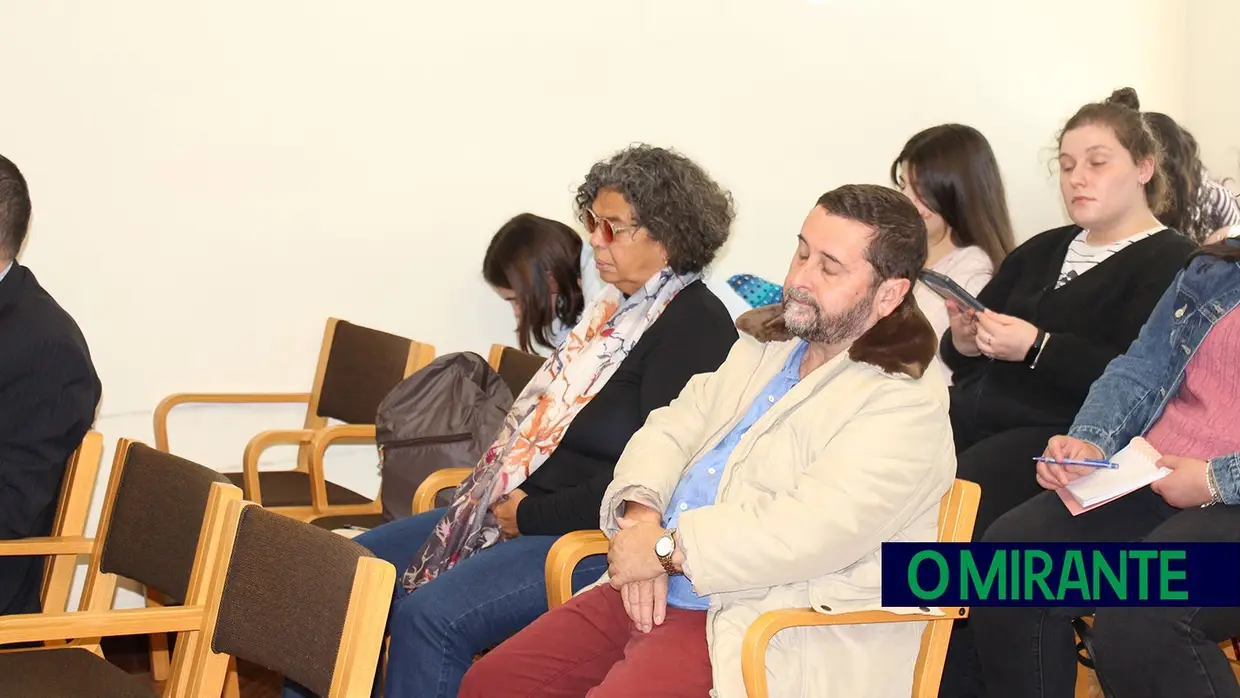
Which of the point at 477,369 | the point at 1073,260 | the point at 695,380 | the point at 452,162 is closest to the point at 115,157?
→ the point at 452,162

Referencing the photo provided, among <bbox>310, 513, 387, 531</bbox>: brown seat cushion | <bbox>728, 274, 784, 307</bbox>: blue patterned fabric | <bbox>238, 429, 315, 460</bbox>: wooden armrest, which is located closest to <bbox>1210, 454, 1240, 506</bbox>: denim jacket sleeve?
<bbox>728, 274, 784, 307</bbox>: blue patterned fabric

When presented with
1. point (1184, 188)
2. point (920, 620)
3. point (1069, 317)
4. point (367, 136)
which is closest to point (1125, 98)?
point (1184, 188)

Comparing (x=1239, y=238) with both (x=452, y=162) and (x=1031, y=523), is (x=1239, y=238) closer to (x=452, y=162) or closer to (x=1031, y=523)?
(x=1031, y=523)

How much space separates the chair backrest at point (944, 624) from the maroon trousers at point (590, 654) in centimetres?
34

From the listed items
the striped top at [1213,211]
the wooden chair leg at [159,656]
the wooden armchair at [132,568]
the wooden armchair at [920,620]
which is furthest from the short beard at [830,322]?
the wooden chair leg at [159,656]

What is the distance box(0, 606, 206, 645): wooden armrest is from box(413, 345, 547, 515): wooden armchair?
1.09 m

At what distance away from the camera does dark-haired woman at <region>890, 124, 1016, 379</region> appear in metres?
3.18

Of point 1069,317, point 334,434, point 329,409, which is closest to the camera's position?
point 1069,317

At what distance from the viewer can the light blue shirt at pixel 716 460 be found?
2.08 meters

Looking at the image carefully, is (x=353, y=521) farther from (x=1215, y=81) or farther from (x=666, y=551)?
(x=1215, y=81)

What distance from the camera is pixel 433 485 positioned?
2.86 meters

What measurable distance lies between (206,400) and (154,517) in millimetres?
1565

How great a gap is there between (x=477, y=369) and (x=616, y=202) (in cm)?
75

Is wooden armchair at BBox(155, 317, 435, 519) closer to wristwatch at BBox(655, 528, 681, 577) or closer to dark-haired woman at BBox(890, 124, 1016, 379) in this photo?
dark-haired woman at BBox(890, 124, 1016, 379)
